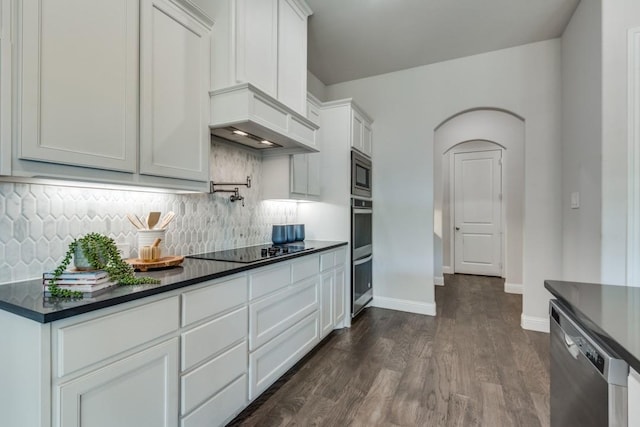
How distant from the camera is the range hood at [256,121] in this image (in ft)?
6.06

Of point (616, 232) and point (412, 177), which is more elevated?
point (412, 177)

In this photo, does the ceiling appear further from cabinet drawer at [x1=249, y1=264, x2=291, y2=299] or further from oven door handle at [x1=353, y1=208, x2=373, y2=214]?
cabinet drawer at [x1=249, y1=264, x2=291, y2=299]

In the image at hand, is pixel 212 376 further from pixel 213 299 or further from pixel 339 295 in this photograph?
pixel 339 295

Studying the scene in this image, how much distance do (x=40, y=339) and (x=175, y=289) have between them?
46cm

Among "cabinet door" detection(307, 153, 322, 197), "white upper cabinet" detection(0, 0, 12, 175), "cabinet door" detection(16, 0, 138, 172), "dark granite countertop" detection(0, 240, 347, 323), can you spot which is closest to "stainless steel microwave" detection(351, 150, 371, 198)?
"cabinet door" detection(307, 153, 322, 197)

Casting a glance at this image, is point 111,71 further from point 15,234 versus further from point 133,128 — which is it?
point 15,234

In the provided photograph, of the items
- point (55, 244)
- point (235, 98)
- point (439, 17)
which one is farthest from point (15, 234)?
point (439, 17)

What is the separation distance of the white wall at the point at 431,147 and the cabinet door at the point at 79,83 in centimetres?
291

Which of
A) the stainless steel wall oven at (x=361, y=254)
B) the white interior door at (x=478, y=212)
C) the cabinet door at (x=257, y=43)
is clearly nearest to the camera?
the cabinet door at (x=257, y=43)

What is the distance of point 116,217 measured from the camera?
65.5 inches

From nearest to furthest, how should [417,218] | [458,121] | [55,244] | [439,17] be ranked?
1. [55,244]
2. [439,17]
3. [417,218]
4. [458,121]

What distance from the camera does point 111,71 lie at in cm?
135

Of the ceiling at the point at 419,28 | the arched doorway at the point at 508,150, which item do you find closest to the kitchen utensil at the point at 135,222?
the ceiling at the point at 419,28

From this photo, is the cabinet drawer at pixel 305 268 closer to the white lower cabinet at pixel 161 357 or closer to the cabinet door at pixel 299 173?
the white lower cabinet at pixel 161 357
